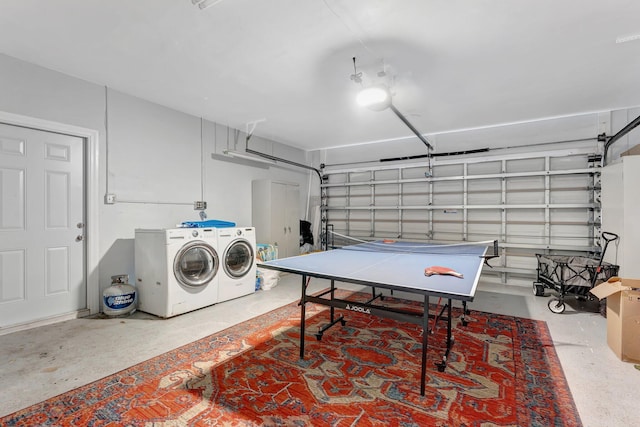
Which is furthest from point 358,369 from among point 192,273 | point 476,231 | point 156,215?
point 476,231

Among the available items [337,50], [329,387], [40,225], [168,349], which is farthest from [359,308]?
[40,225]

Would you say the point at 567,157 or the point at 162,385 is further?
the point at 567,157

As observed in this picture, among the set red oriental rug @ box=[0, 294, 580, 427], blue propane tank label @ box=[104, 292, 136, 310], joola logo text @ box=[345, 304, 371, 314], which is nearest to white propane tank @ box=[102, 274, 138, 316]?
blue propane tank label @ box=[104, 292, 136, 310]

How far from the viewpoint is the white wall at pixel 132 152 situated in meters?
3.31

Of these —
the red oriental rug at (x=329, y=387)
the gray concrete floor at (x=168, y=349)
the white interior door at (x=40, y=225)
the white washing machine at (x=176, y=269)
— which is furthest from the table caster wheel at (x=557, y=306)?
the white interior door at (x=40, y=225)

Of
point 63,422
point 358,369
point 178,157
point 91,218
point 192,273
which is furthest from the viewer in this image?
point 178,157

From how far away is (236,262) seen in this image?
14.9 feet

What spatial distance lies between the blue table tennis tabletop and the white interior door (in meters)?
2.82

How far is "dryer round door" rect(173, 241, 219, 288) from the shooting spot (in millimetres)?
3672

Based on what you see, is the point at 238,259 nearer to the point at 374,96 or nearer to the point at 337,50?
the point at 374,96

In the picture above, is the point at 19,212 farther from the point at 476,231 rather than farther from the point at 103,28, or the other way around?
the point at 476,231

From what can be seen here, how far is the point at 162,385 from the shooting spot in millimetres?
2148

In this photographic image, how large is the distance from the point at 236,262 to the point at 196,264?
0.66 meters

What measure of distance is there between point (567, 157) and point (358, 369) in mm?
5210
